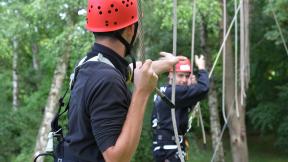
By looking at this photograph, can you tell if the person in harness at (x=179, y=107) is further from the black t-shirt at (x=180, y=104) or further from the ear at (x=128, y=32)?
the ear at (x=128, y=32)

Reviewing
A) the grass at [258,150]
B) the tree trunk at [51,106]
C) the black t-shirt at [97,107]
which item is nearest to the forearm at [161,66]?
the black t-shirt at [97,107]

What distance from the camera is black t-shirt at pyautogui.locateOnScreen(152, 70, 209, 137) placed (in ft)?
14.6

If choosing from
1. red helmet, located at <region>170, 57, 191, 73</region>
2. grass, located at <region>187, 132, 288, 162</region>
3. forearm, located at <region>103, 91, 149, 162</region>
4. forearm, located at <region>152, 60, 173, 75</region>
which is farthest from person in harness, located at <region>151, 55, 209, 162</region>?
grass, located at <region>187, 132, 288, 162</region>

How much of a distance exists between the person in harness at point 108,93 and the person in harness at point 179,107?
239 centimetres

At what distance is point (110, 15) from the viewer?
1922 mm

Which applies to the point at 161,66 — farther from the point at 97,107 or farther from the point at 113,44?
the point at 97,107

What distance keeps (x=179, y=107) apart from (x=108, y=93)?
2798 millimetres

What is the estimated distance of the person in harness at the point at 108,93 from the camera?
179cm

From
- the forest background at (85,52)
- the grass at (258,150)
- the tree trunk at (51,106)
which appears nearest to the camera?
the forest background at (85,52)

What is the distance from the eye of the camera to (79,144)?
76.4 inches

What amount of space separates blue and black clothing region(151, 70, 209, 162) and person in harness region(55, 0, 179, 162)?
2.39 meters

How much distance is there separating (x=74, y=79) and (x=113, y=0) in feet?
1.14

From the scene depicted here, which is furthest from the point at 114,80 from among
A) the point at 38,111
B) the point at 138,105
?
the point at 38,111

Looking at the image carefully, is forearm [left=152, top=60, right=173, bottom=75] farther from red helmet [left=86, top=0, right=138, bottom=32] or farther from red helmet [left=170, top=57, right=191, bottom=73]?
red helmet [left=170, top=57, right=191, bottom=73]
